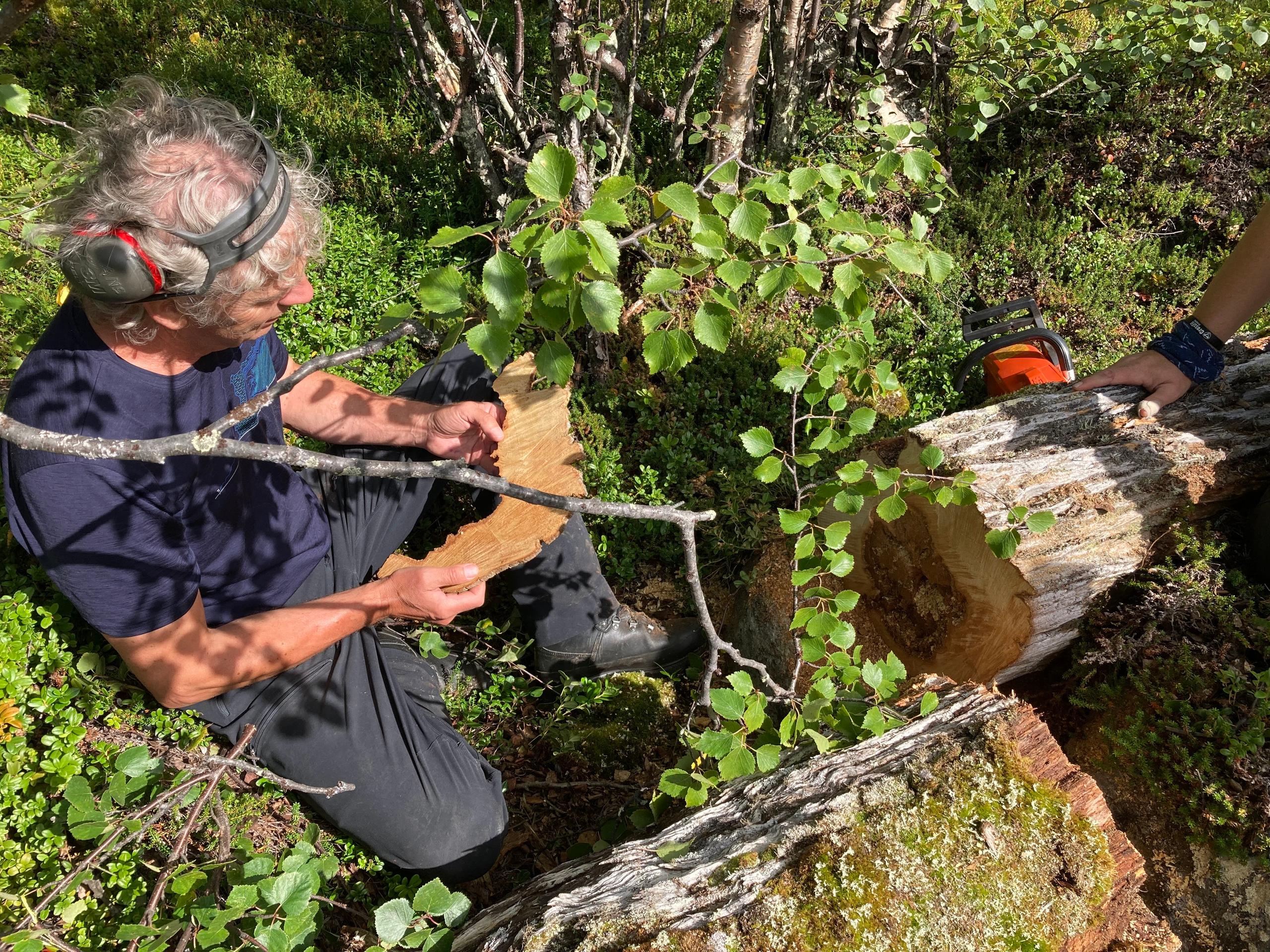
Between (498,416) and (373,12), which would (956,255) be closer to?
(498,416)

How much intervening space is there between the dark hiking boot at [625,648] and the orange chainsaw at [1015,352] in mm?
2062

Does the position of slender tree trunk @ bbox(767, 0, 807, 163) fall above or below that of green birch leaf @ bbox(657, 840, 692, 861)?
above

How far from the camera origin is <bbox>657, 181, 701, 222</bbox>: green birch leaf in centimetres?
164

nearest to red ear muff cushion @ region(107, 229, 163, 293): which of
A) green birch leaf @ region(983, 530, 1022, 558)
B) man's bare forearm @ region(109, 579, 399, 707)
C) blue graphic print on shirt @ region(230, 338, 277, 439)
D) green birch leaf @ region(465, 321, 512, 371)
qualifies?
blue graphic print on shirt @ region(230, 338, 277, 439)

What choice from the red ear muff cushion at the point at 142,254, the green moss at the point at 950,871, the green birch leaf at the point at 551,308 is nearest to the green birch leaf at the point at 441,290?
the green birch leaf at the point at 551,308

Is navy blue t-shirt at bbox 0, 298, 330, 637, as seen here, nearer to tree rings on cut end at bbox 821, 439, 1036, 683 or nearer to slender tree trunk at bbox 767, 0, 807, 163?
tree rings on cut end at bbox 821, 439, 1036, 683

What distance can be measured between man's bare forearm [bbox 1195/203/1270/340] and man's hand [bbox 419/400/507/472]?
2560mm

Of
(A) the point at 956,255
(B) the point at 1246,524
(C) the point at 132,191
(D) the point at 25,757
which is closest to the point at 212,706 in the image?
(D) the point at 25,757

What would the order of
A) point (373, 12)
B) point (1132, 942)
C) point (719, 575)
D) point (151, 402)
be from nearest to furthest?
point (1132, 942), point (151, 402), point (719, 575), point (373, 12)

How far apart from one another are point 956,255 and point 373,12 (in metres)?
4.78

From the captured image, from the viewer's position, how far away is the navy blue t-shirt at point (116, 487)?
1.85 meters

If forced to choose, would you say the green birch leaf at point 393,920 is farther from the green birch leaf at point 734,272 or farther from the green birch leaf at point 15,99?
the green birch leaf at point 15,99

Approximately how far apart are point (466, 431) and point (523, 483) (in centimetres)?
40

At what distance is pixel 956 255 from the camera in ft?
15.0
